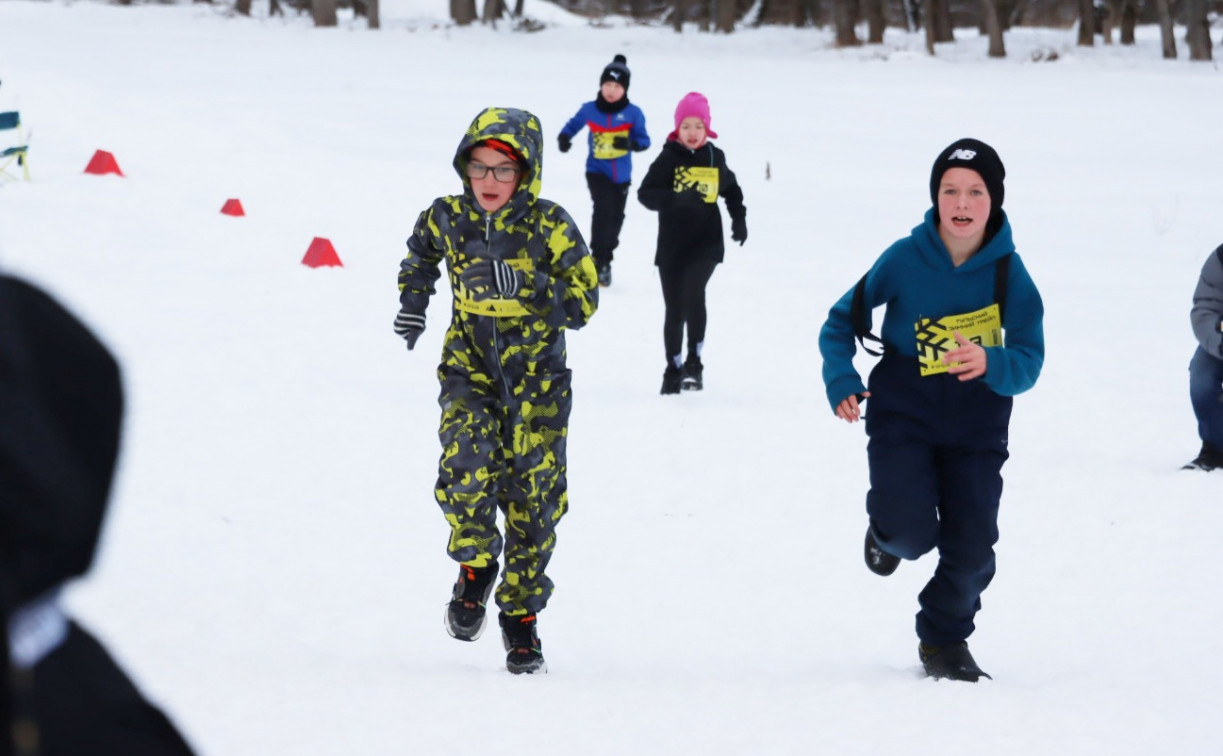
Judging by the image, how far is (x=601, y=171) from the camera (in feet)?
41.2

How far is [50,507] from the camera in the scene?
1.31 meters

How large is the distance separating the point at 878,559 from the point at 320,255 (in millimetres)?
8388

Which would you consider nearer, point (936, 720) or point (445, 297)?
point (936, 720)

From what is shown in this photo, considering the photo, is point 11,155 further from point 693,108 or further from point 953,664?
point 953,664

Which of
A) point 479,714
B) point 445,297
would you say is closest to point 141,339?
point 445,297

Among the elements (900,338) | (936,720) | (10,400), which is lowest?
(936,720)

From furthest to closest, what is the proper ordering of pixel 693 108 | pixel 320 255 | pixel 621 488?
pixel 320 255
pixel 693 108
pixel 621 488

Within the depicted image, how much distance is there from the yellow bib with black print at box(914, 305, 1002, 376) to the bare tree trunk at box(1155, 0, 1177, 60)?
3553 cm

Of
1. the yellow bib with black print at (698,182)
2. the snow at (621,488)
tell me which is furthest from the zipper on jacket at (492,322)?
the yellow bib with black print at (698,182)

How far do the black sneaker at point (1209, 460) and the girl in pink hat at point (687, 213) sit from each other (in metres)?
2.93

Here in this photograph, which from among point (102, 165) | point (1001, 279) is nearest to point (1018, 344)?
point (1001, 279)

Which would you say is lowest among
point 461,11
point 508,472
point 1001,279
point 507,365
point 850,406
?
point 508,472

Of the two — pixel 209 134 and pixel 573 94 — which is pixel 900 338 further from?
pixel 573 94

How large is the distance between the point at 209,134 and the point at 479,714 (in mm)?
16310
